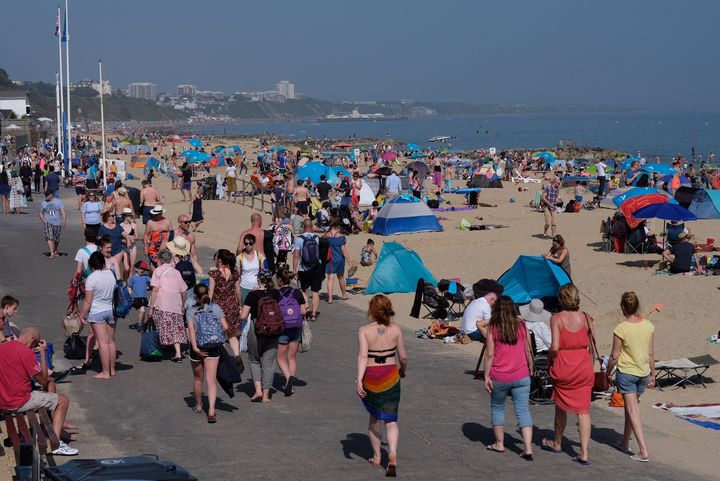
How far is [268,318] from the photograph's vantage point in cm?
916

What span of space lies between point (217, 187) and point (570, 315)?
25657mm

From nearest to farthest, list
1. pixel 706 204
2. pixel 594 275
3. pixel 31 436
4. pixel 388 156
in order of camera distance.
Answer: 1. pixel 31 436
2. pixel 594 275
3. pixel 706 204
4. pixel 388 156

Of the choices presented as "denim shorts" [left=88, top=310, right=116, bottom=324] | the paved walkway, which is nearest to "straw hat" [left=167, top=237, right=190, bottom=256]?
the paved walkway

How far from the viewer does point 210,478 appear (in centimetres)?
725

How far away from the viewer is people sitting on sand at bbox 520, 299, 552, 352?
1080 centimetres

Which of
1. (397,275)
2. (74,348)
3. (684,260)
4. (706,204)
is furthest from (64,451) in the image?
(706,204)

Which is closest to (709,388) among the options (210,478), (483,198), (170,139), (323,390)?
(323,390)

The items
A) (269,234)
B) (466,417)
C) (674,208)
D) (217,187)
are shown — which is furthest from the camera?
(217,187)

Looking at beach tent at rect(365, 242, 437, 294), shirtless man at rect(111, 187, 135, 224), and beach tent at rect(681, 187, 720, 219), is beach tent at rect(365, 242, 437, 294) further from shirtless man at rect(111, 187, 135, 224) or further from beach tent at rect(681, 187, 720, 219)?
beach tent at rect(681, 187, 720, 219)

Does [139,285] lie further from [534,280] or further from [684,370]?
[684,370]

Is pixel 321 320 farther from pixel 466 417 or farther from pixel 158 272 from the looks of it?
pixel 466 417

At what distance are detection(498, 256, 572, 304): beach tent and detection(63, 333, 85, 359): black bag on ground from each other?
594 centimetres

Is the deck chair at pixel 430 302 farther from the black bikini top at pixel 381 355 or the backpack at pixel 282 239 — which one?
the black bikini top at pixel 381 355

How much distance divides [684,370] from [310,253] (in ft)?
16.4
